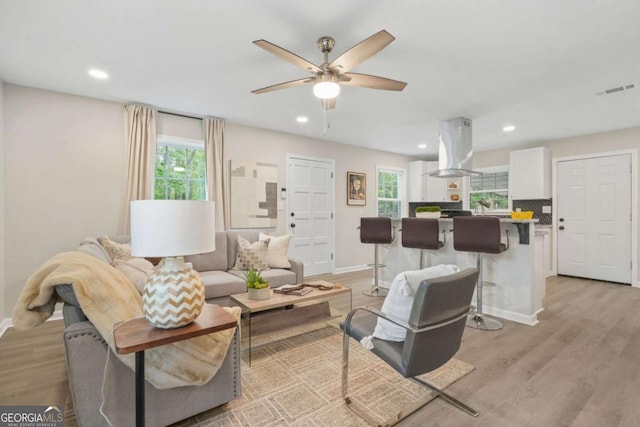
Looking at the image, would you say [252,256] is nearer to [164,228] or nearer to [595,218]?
[164,228]

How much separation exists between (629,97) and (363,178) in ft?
12.8

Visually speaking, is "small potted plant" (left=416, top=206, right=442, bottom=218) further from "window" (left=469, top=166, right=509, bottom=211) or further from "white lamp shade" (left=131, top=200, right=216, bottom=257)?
"white lamp shade" (left=131, top=200, right=216, bottom=257)

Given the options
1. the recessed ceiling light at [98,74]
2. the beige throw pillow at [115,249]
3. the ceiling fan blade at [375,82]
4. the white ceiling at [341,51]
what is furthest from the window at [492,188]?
the recessed ceiling light at [98,74]

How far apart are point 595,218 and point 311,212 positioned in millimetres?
4851

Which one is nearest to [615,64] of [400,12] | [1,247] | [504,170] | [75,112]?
[400,12]

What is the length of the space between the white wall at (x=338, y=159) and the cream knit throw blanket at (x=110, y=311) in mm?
3249

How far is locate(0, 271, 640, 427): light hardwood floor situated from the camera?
1.77m

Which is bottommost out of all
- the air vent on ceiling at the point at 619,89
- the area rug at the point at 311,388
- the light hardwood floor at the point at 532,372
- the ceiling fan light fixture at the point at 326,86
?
the light hardwood floor at the point at 532,372

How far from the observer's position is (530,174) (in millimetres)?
5551

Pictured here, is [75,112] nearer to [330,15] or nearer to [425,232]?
[330,15]

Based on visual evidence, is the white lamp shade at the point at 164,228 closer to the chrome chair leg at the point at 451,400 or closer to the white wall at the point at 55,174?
the chrome chair leg at the point at 451,400

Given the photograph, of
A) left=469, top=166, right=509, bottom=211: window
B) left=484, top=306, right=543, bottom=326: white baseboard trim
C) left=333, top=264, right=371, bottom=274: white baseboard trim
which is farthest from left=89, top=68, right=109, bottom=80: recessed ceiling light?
left=469, top=166, right=509, bottom=211: window

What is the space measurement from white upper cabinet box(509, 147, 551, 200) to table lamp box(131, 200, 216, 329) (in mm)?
6130

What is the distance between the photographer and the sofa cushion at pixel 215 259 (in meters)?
3.63
